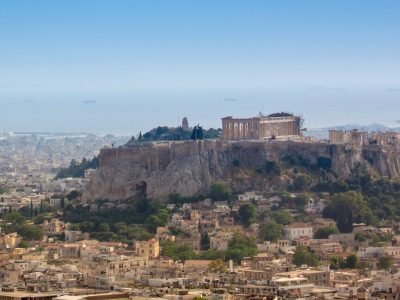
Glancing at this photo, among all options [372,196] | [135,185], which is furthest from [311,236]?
[135,185]

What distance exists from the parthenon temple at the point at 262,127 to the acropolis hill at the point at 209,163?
4781mm

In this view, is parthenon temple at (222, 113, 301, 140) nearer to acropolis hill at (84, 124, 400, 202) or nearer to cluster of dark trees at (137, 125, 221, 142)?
cluster of dark trees at (137, 125, 221, 142)

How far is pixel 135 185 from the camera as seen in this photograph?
332 ft

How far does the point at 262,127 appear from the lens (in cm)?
11081

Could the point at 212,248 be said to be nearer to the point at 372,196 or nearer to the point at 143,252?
the point at 143,252

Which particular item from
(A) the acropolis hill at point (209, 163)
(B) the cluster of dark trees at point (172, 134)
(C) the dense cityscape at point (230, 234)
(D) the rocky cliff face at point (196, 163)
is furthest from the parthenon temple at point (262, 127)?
(D) the rocky cliff face at point (196, 163)

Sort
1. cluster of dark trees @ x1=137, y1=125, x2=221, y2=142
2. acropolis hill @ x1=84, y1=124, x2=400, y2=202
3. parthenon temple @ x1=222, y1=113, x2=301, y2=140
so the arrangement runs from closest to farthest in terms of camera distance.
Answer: acropolis hill @ x1=84, y1=124, x2=400, y2=202, parthenon temple @ x1=222, y1=113, x2=301, y2=140, cluster of dark trees @ x1=137, y1=125, x2=221, y2=142

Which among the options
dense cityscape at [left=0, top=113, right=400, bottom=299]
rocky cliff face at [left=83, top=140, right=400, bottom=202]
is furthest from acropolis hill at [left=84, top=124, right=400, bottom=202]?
dense cityscape at [left=0, top=113, right=400, bottom=299]

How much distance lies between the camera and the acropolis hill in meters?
99.8

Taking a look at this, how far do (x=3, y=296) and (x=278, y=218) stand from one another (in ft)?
124

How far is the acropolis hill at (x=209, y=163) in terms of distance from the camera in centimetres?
9981

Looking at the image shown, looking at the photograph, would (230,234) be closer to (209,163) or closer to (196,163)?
(196,163)

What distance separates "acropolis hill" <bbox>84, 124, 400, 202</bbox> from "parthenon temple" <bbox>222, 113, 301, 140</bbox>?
4781 millimetres

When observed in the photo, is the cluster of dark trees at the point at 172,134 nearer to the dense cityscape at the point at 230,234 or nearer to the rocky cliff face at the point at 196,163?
the dense cityscape at the point at 230,234
